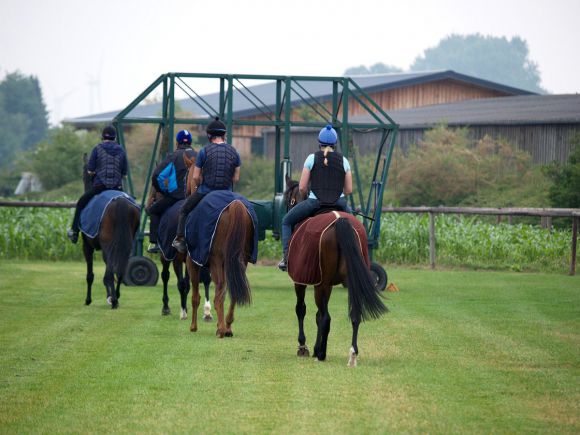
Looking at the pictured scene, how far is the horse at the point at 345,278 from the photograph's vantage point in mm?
10133

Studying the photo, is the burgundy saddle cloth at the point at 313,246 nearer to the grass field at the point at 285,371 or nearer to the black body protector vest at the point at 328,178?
the black body protector vest at the point at 328,178

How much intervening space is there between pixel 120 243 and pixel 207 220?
10.3 ft

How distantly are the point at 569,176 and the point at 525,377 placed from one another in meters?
20.3

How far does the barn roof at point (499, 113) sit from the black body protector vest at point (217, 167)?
80.8ft

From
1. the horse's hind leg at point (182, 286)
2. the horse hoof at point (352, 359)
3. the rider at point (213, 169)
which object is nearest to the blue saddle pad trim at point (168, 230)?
the horse's hind leg at point (182, 286)

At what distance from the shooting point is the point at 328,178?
1094 centimetres

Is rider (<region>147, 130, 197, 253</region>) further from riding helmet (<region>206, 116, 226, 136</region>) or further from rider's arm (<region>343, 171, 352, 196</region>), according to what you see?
rider's arm (<region>343, 171, 352, 196</region>)

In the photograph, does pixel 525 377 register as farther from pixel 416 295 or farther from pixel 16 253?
pixel 16 253

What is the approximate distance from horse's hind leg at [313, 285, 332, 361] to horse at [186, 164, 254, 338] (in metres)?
1.52

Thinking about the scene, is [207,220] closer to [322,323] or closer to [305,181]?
[305,181]

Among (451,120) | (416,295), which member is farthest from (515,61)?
(416,295)

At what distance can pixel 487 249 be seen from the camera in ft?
79.5

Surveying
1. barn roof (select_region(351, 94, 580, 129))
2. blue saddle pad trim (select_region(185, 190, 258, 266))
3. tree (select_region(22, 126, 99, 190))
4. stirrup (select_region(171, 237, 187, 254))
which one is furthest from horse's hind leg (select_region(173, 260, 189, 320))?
tree (select_region(22, 126, 99, 190))

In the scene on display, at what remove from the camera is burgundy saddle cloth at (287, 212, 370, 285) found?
10.5 m
